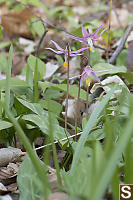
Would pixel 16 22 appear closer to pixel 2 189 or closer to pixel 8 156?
pixel 8 156

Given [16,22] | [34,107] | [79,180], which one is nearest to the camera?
[79,180]

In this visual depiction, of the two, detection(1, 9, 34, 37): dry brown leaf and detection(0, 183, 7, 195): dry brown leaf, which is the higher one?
detection(1, 9, 34, 37): dry brown leaf

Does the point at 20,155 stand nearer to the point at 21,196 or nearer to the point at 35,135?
the point at 35,135

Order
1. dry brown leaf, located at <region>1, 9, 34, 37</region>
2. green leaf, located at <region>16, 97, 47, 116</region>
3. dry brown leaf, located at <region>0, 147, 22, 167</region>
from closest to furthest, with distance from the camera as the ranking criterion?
dry brown leaf, located at <region>0, 147, 22, 167</region>, green leaf, located at <region>16, 97, 47, 116</region>, dry brown leaf, located at <region>1, 9, 34, 37</region>

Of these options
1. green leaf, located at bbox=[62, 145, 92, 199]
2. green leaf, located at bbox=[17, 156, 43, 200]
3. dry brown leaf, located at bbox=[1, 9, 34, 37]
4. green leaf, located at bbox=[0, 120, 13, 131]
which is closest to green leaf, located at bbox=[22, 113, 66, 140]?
green leaf, located at bbox=[0, 120, 13, 131]

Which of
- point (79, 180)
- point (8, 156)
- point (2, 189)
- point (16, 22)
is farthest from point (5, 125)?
point (16, 22)

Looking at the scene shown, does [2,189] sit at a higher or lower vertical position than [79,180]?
lower

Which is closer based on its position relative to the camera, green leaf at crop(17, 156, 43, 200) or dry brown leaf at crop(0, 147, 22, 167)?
green leaf at crop(17, 156, 43, 200)

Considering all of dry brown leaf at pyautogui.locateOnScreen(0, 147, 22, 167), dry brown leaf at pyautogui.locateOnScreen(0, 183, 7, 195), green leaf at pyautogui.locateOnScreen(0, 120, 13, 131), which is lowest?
dry brown leaf at pyautogui.locateOnScreen(0, 183, 7, 195)

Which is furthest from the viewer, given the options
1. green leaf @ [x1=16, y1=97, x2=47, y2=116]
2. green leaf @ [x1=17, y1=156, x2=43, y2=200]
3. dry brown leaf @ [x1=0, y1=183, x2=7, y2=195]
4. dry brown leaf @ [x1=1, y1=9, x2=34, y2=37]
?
dry brown leaf @ [x1=1, y1=9, x2=34, y2=37]

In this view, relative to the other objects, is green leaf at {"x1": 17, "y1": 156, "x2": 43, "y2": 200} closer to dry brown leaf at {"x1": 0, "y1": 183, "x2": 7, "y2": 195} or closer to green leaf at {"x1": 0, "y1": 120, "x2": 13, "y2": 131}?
dry brown leaf at {"x1": 0, "y1": 183, "x2": 7, "y2": 195}

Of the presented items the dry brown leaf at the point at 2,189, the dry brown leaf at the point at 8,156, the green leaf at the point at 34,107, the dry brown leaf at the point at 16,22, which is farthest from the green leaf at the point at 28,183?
the dry brown leaf at the point at 16,22
